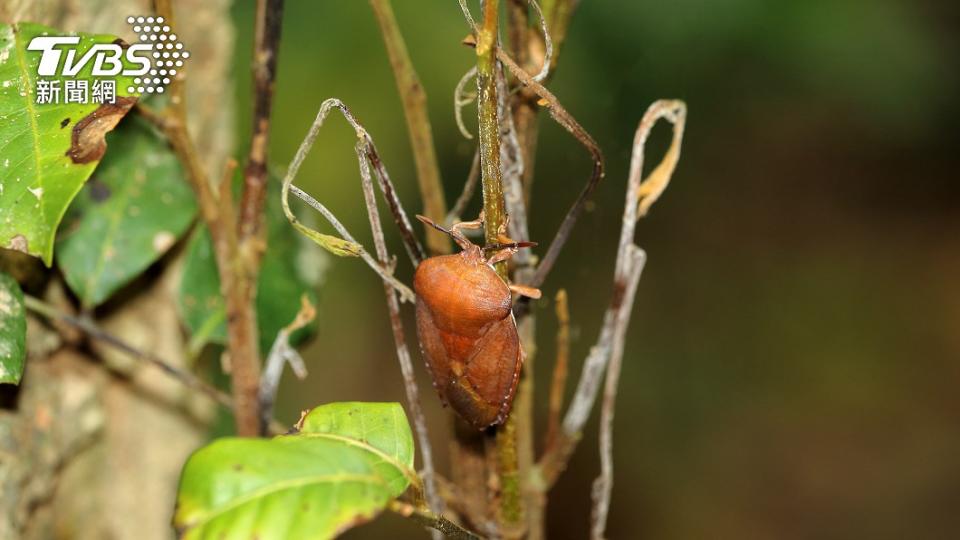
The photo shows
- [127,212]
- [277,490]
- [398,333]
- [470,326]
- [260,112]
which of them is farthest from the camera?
[127,212]

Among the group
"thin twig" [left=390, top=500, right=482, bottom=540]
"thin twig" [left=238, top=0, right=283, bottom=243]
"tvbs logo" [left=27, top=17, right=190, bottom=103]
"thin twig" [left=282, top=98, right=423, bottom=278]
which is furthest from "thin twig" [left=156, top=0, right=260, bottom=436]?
"thin twig" [left=390, top=500, right=482, bottom=540]

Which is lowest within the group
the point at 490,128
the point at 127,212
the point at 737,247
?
the point at 737,247

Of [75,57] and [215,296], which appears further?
[215,296]

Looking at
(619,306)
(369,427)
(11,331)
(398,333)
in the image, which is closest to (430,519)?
(369,427)

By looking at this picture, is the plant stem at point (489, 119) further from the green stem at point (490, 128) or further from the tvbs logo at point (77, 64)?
the tvbs logo at point (77, 64)

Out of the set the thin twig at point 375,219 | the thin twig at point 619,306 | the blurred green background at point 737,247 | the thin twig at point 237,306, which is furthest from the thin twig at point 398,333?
the blurred green background at point 737,247

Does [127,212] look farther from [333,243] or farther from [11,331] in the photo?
[333,243]
